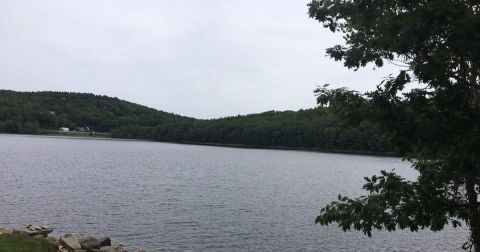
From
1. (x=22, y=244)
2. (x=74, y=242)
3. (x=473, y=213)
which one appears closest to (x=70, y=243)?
(x=74, y=242)

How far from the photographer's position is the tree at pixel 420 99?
21.3ft

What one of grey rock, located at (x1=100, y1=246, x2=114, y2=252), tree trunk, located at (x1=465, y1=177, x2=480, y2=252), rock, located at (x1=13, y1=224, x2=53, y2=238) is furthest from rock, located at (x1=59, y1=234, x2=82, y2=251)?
tree trunk, located at (x1=465, y1=177, x2=480, y2=252)

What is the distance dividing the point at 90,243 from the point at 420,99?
20.3m

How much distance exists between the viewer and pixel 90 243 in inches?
908

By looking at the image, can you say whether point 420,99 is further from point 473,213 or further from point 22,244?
point 22,244

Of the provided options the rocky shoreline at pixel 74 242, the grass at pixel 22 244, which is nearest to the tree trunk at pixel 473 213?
the grass at pixel 22 244

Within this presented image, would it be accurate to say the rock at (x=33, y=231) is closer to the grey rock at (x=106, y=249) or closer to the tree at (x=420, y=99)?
the grey rock at (x=106, y=249)

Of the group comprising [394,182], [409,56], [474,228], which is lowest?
[474,228]

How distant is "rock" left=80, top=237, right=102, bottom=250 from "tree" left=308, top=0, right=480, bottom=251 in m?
16.6

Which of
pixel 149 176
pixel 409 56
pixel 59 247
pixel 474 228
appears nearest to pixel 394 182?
pixel 474 228

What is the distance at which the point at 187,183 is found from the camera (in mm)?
57594

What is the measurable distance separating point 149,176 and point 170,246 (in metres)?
38.5

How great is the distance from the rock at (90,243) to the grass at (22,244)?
2041 mm

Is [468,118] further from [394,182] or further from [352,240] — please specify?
[352,240]
